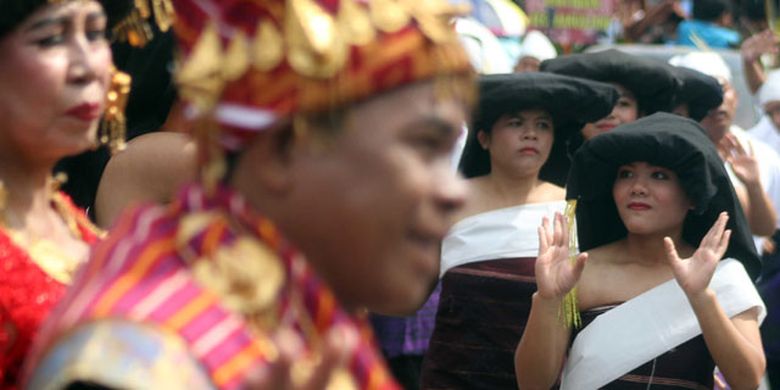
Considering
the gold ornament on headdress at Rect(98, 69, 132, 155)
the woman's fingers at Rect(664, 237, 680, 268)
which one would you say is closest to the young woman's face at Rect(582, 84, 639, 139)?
the woman's fingers at Rect(664, 237, 680, 268)

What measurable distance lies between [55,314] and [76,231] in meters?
1.30

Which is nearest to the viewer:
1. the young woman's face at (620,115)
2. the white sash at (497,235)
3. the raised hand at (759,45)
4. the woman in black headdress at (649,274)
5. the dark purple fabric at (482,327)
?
the woman in black headdress at (649,274)

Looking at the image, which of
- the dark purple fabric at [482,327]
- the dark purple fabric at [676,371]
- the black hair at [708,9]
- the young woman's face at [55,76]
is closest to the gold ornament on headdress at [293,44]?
the young woman's face at [55,76]

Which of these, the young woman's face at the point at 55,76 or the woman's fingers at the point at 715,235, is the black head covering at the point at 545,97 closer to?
the woman's fingers at the point at 715,235

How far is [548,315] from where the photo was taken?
17.7 ft

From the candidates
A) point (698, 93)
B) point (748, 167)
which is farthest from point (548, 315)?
point (698, 93)

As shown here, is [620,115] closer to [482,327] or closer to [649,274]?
[482,327]

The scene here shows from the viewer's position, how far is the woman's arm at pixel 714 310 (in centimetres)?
526

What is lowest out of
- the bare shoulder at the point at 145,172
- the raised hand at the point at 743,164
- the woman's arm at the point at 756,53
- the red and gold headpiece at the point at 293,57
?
the woman's arm at the point at 756,53

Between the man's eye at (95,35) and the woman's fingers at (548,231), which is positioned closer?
the man's eye at (95,35)

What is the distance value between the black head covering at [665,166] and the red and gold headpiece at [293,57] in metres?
3.58

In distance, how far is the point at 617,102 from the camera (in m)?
7.34

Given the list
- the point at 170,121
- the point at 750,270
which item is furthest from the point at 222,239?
the point at 750,270

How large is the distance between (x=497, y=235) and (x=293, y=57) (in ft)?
14.6
